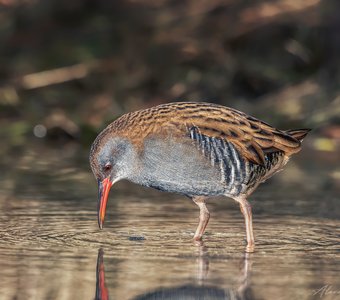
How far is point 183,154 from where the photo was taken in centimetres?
948

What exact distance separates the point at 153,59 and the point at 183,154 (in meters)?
7.50

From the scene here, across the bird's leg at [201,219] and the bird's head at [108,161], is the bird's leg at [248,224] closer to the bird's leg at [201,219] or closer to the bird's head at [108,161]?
the bird's leg at [201,219]

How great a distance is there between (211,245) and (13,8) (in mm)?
9379

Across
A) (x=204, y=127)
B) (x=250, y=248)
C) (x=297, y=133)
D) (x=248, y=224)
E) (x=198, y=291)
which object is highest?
(x=297, y=133)

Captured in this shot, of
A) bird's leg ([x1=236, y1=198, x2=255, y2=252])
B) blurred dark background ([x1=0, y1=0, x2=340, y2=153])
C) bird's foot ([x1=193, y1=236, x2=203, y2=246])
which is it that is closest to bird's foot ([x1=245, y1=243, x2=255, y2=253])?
bird's leg ([x1=236, y1=198, x2=255, y2=252])

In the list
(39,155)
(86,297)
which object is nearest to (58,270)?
(86,297)

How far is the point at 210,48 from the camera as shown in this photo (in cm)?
1678

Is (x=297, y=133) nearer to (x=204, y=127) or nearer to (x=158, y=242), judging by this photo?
(x=204, y=127)

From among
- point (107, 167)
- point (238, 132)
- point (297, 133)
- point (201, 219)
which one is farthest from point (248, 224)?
point (297, 133)

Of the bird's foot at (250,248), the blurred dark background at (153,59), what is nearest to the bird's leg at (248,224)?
the bird's foot at (250,248)

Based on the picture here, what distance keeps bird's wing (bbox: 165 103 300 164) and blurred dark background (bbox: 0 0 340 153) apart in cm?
479

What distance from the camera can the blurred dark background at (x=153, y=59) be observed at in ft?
50.4

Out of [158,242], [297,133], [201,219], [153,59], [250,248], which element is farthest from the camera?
[153,59]

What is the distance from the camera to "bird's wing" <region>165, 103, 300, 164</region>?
9.66m
